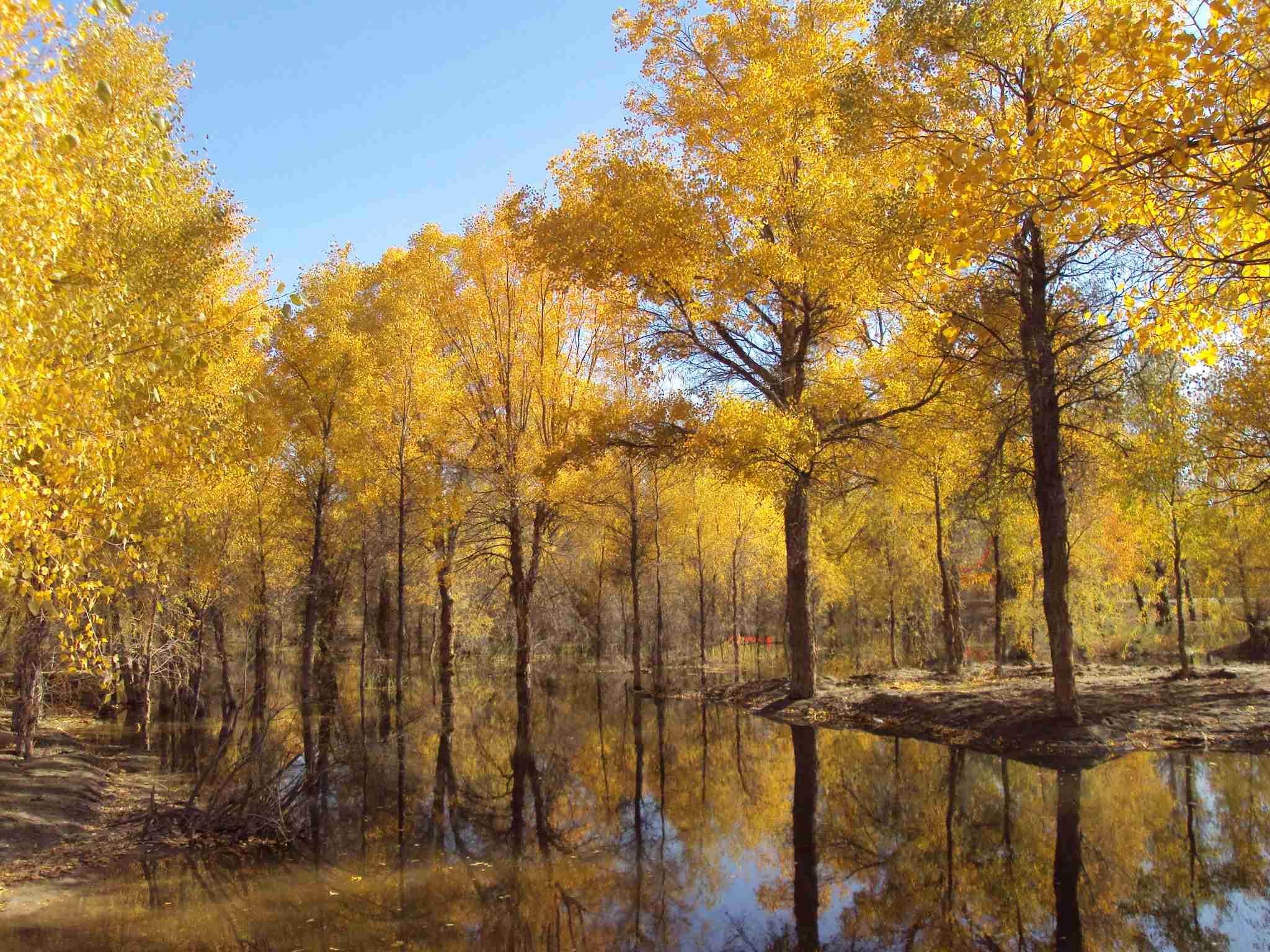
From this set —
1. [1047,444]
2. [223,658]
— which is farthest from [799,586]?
[223,658]

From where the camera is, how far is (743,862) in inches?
283

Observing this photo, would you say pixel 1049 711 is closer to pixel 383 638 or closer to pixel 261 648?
pixel 261 648

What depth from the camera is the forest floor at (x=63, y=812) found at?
7715 millimetres

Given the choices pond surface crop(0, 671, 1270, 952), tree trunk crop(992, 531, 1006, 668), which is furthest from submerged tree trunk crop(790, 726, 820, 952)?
tree trunk crop(992, 531, 1006, 668)

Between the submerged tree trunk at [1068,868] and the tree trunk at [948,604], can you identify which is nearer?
the submerged tree trunk at [1068,868]

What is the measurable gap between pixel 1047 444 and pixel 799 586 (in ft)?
18.3

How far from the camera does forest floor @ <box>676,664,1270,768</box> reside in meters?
10.3

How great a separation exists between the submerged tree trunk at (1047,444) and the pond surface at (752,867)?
192 cm

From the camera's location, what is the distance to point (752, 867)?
704cm

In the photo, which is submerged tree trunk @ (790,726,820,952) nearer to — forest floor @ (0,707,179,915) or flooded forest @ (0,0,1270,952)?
flooded forest @ (0,0,1270,952)

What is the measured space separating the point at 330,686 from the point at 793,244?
2262 centimetres

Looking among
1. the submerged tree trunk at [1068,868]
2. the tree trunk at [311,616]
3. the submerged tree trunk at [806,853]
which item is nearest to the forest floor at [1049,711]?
the submerged tree trunk at [1068,868]

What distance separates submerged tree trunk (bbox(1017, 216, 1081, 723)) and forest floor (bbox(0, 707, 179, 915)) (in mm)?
11713

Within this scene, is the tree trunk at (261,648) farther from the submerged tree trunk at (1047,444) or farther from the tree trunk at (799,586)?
the submerged tree trunk at (1047,444)
